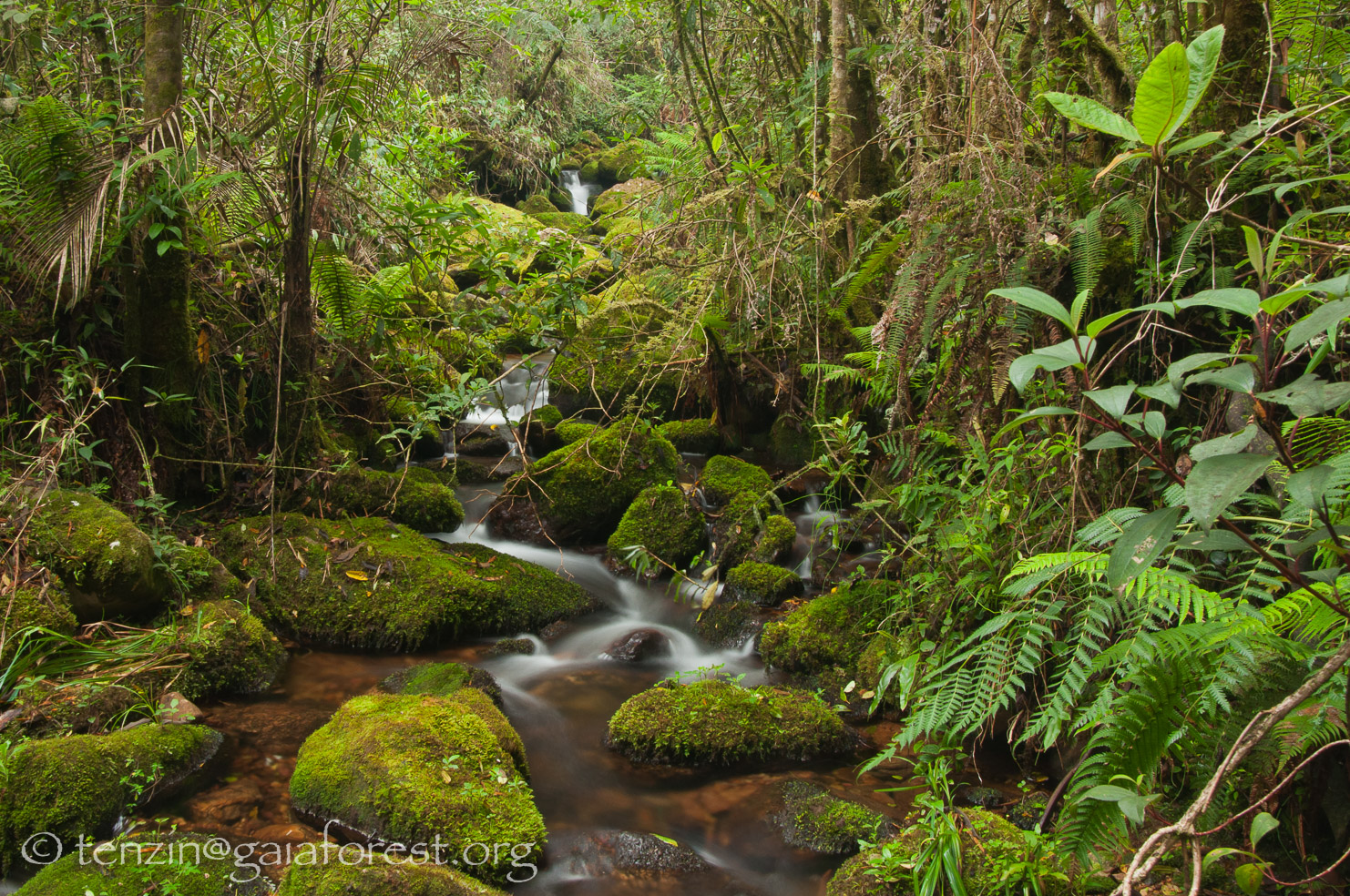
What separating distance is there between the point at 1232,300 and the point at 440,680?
12.0 ft

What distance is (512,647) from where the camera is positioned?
470cm

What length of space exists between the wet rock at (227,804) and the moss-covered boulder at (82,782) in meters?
0.13

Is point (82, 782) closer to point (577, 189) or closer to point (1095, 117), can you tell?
point (1095, 117)

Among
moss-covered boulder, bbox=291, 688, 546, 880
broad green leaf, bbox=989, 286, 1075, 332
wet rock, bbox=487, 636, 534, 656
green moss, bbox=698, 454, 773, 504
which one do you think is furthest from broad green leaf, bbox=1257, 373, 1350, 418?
green moss, bbox=698, 454, 773, 504

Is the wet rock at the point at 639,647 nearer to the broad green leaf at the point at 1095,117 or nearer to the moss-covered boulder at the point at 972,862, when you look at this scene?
the moss-covered boulder at the point at 972,862

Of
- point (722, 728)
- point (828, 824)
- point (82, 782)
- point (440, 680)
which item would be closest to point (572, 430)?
point (440, 680)

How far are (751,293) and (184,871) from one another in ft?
11.9

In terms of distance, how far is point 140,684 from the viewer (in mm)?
3498

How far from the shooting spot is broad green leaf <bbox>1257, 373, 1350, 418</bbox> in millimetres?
1105

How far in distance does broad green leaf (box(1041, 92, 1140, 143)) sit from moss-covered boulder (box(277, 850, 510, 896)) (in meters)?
2.76

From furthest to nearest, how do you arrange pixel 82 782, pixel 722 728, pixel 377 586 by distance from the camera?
pixel 377 586 < pixel 722 728 < pixel 82 782

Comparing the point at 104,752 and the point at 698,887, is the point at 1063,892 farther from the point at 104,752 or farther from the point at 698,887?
the point at 104,752

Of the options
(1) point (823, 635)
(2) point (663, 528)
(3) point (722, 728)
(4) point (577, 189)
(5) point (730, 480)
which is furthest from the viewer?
(4) point (577, 189)

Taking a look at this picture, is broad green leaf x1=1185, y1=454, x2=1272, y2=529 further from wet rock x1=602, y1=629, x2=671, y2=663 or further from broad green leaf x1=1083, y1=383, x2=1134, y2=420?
wet rock x1=602, y1=629, x2=671, y2=663
